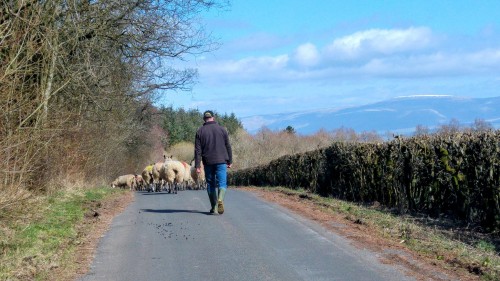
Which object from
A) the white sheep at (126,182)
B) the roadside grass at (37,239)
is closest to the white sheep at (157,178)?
the white sheep at (126,182)

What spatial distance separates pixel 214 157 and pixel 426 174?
488cm

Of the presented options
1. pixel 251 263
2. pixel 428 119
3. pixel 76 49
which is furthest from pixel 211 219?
pixel 428 119

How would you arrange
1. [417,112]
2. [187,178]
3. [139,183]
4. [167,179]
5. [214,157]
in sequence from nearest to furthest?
[214,157]
[167,179]
[187,178]
[139,183]
[417,112]

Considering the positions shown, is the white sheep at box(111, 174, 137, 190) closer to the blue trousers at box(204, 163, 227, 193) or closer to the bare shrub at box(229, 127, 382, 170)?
the blue trousers at box(204, 163, 227, 193)

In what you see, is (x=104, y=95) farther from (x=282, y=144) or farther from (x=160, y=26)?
(x=282, y=144)

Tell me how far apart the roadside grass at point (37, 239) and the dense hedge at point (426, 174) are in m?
7.55

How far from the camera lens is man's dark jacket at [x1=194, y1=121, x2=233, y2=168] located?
14242 mm

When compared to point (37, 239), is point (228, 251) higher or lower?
lower

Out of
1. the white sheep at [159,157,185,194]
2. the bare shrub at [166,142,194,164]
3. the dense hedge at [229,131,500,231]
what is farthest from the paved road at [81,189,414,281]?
the bare shrub at [166,142,194,164]

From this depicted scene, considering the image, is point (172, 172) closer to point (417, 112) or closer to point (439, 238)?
point (439, 238)

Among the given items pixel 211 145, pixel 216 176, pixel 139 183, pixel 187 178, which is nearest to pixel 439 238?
pixel 216 176

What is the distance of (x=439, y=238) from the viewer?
1141 cm

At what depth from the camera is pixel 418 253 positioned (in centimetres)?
959

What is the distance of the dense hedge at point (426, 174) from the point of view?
12.7 meters
